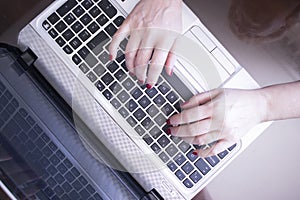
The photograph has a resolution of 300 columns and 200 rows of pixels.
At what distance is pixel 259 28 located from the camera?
0.77 metres

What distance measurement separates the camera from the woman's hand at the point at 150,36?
665 mm

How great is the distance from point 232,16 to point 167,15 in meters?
0.13

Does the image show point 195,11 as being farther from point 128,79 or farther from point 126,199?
point 126,199

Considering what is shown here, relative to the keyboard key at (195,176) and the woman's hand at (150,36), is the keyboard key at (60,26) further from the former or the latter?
the keyboard key at (195,176)

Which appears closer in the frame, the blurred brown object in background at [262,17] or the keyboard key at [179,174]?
the keyboard key at [179,174]

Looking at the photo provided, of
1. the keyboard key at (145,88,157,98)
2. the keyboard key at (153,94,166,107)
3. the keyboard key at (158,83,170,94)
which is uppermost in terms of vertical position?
the keyboard key at (145,88,157,98)

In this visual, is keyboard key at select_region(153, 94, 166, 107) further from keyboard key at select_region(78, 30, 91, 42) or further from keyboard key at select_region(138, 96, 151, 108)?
keyboard key at select_region(78, 30, 91, 42)

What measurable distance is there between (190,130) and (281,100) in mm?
137

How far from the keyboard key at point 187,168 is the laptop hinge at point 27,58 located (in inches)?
9.5

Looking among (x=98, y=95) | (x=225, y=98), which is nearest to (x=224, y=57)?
(x=225, y=98)

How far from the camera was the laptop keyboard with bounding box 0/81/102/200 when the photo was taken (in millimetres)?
615

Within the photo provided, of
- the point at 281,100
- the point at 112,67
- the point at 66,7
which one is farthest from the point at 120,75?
the point at 281,100

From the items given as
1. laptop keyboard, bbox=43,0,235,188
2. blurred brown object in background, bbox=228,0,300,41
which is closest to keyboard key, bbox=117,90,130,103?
laptop keyboard, bbox=43,0,235,188

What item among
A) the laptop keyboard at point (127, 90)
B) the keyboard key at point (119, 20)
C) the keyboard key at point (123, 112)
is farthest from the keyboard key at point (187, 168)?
the keyboard key at point (119, 20)
